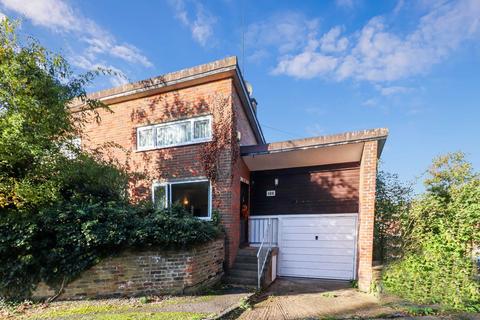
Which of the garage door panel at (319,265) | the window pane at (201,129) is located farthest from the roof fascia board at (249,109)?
the garage door panel at (319,265)

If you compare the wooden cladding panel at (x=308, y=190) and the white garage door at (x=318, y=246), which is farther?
the wooden cladding panel at (x=308, y=190)

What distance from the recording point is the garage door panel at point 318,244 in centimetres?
733

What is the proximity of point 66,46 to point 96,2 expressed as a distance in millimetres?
1344

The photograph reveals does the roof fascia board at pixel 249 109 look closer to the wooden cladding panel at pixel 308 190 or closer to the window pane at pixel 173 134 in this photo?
the window pane at pixel 173 134

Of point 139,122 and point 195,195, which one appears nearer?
Result: point 195,195

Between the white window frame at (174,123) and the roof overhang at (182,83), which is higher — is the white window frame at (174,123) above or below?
below

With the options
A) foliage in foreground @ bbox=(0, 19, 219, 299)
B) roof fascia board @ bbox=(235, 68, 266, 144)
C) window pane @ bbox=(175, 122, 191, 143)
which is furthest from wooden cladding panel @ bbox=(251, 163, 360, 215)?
foliage in foreground @ bbox=(0, 19, 219, 299)

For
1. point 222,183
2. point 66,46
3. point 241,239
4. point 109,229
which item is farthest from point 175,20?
point 241,239

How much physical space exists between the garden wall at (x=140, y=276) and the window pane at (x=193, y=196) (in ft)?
5.84

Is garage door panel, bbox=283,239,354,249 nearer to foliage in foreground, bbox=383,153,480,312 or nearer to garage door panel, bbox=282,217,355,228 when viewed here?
garage door panel, bbox=282,217,355,228

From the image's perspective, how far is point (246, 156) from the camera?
A: 7621 mm

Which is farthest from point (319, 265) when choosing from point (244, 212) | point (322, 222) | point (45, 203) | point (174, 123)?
point (45, 203)

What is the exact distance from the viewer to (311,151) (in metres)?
7.10

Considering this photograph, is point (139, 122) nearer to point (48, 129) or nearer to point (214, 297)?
point (48, 129)
